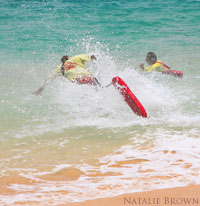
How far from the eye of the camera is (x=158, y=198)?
3.38 meters

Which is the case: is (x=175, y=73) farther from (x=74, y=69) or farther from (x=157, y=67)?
(x=74, y=69)

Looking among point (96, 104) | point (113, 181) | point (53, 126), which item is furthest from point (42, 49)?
point (113, 181)

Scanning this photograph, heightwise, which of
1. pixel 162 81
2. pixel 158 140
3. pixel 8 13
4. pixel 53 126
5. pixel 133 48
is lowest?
pixel 158 140

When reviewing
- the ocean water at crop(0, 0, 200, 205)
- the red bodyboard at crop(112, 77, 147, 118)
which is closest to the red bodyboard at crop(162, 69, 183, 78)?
the ocean water at crop(0, 0, 200, 205)

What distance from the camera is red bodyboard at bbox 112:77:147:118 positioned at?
267 inches

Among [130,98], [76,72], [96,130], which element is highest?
[76,72]

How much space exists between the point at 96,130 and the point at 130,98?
52.6 inches

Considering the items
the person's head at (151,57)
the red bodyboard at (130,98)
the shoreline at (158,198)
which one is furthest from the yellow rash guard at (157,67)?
the shoreline at (158,198)

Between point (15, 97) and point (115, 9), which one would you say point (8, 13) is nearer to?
point (115, 9)

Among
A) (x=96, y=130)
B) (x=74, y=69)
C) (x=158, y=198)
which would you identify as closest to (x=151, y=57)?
(x=74, y=69)

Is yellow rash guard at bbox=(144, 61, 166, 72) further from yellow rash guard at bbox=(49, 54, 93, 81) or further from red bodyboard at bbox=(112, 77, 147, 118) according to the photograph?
red bodyboard at bbox=(112, 77, 147, 118)

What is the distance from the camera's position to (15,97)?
9.02 metres

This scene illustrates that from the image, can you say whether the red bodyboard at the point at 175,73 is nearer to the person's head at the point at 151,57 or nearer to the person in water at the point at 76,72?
the person's head at the point at 151,57

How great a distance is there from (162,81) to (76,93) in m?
2.84
